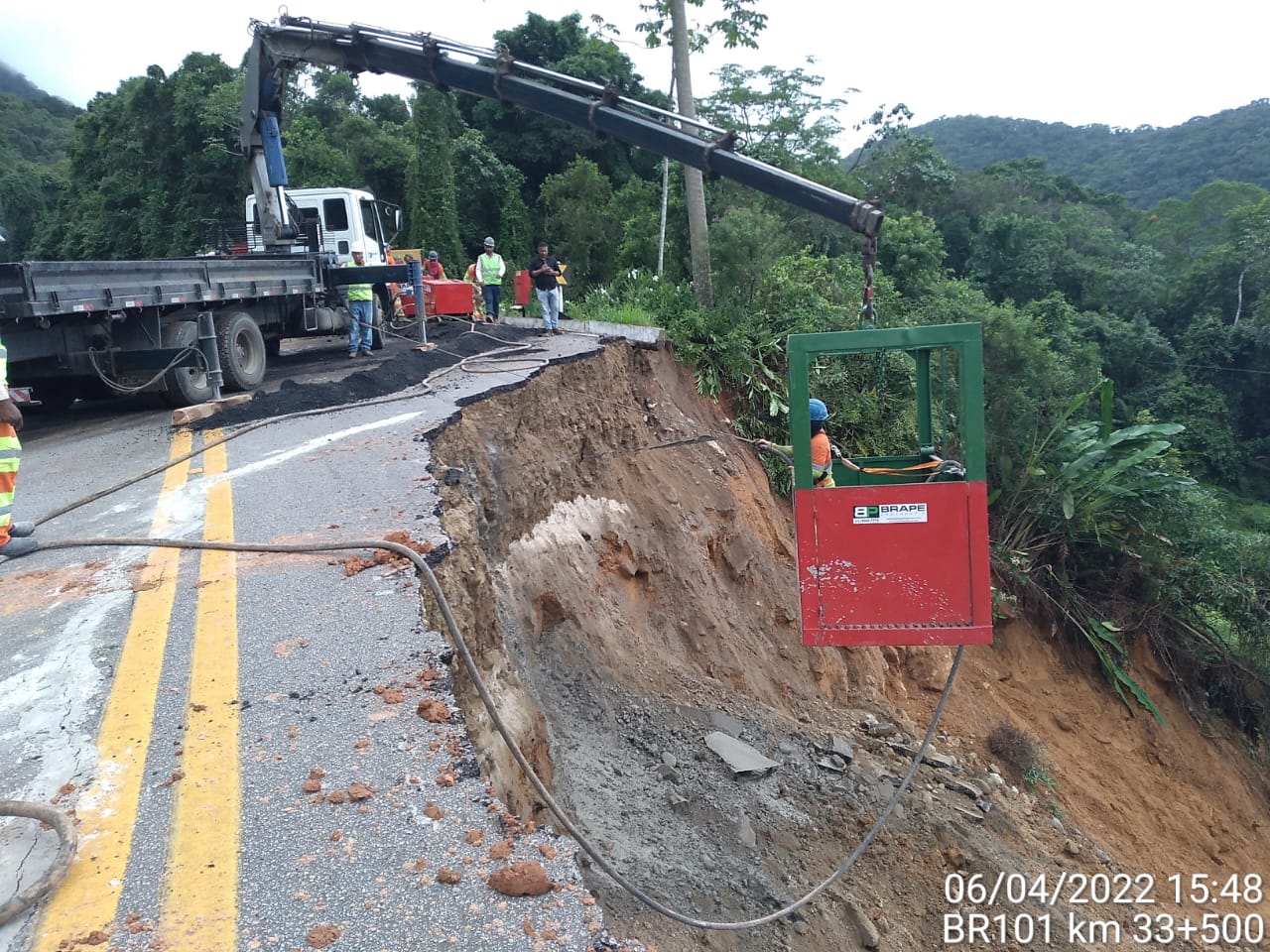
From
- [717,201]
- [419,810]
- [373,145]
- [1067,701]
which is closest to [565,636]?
[419,810]

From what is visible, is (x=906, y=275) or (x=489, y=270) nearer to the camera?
(x=489, y=270)

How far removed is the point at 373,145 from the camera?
29.4 metres

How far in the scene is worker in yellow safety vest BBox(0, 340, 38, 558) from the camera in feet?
16.9

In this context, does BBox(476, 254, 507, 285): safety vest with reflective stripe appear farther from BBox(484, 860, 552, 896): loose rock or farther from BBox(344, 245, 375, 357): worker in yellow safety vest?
BBox(484, 860, 552, 896): loose rock

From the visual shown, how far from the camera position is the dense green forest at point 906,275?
1370cm

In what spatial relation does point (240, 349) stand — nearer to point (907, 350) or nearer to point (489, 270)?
point (489, 270)

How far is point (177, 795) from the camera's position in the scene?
117 inches

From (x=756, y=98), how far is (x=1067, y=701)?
24.5 m

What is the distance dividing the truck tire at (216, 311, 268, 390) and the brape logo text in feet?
24.6

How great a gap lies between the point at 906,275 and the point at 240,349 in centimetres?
1879

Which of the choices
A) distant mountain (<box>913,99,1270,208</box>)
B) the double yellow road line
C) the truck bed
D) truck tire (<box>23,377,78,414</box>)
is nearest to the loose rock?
the double yellow road line

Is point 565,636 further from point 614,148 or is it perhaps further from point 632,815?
point 614,148

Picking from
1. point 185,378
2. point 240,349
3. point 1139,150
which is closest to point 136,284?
point 185,378

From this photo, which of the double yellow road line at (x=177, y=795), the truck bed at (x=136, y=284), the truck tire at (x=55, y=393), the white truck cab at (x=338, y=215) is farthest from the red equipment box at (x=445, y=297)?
the double yellow road line at (x=177, y=795)
